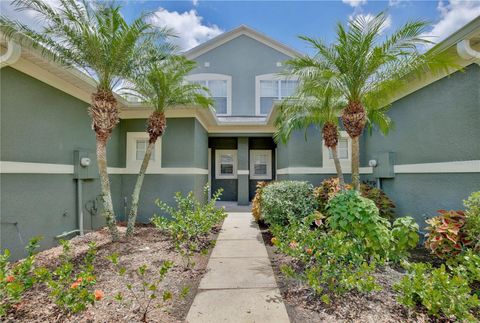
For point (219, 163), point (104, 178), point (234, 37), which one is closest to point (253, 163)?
point (219, 163)

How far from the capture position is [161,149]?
7.92 m

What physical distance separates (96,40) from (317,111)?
5109 mm

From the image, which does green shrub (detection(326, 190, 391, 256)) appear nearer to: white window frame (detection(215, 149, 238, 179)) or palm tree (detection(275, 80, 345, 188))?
palm tree (detection(275, 80, 345, 188))

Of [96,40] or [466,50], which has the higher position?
[96,40]

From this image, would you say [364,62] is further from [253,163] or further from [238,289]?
[253,163]

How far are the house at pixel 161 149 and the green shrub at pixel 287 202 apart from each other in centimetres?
153

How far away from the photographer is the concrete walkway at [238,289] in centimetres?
298

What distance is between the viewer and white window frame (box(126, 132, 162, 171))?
25.9ft

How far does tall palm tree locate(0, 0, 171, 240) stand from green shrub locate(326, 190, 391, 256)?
4871mm

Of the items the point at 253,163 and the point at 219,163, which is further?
the point at 219,163

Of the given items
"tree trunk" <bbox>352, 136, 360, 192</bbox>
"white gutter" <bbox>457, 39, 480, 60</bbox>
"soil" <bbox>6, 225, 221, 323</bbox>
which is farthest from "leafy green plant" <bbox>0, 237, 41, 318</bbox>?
"white gutter" <bbox>457, 39, 480, 60</bbox>

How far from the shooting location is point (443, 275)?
274 cm

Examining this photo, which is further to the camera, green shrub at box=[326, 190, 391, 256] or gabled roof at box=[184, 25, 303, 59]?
gabled roof at box=[184, 25, 303, 59]

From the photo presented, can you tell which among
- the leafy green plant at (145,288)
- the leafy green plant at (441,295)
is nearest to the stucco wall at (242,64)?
the leafy green plant at (145,288)
